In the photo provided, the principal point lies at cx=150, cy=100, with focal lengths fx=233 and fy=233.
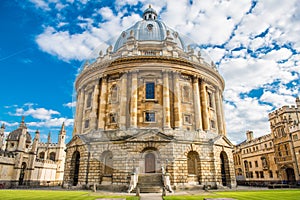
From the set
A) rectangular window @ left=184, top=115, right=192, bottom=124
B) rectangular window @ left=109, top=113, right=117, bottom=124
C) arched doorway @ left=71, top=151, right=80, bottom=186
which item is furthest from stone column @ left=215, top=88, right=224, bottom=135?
arched doorway @ left=71, top=151, right=80, bottom=186

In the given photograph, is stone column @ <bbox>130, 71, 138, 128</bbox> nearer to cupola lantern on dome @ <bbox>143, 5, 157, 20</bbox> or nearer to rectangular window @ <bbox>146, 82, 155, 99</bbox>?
rectangular window @ <bbox>146, 82, 155, 99</bbox>

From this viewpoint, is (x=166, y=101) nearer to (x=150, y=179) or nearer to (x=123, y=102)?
(x=123, y=102)

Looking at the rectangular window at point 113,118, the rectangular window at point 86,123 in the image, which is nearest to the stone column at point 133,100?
the rectangular window at point 113,118

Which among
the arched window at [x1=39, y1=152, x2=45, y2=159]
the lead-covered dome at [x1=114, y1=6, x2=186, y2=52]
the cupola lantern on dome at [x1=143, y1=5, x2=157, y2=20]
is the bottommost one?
the arched window at [x1=39, y1=152, x2=45, y2=159]

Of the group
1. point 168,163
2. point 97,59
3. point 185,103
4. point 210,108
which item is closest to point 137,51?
point 97,59

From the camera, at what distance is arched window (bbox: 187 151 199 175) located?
28875mm

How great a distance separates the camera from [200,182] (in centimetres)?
2794

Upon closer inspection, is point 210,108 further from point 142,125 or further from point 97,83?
point 97,83

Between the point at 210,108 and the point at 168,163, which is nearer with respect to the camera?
the point at 168,163

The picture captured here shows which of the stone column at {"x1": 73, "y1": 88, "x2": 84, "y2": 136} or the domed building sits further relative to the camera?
the stone column at {"x1": 73, "y1": 88, "x2": 84, "y2": 136}

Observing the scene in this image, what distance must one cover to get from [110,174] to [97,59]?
18.4 metres

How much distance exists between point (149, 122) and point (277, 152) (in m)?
32.7

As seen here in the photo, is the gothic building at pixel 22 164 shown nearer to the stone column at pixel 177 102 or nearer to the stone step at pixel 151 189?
the stone step at pixel 151 189

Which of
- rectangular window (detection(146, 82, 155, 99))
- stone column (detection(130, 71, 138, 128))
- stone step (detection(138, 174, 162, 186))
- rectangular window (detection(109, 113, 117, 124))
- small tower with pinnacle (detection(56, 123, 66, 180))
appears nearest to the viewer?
stone step (detection(138, 174, 162, 186))
